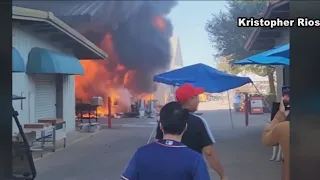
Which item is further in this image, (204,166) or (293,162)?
(293,162)

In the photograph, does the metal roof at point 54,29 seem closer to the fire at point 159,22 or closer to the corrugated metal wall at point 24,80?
the corrugated metal wall at point 24,80

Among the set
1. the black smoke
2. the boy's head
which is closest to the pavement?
the boy's head

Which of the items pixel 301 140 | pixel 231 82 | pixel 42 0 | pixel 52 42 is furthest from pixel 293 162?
pixel 42 0

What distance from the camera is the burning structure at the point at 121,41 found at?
26.8 m

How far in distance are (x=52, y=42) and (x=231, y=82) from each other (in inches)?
251

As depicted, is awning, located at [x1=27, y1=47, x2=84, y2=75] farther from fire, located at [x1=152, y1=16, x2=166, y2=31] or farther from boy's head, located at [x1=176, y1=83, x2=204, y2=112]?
fire, located at [x1=152, y1=16, x2=166, y2=31]

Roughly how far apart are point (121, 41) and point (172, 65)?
5.17 meters

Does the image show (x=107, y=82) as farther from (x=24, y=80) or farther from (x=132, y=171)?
(x=132, y=171)

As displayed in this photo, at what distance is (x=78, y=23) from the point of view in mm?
26125

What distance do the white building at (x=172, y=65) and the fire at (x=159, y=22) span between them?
196 centimetres

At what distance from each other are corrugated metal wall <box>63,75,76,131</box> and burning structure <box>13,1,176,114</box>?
31.5 ft

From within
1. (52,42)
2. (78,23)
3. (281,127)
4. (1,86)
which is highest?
(78,23)

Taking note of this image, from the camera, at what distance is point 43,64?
12375mm

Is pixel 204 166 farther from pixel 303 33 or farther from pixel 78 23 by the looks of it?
pixel 78 23
